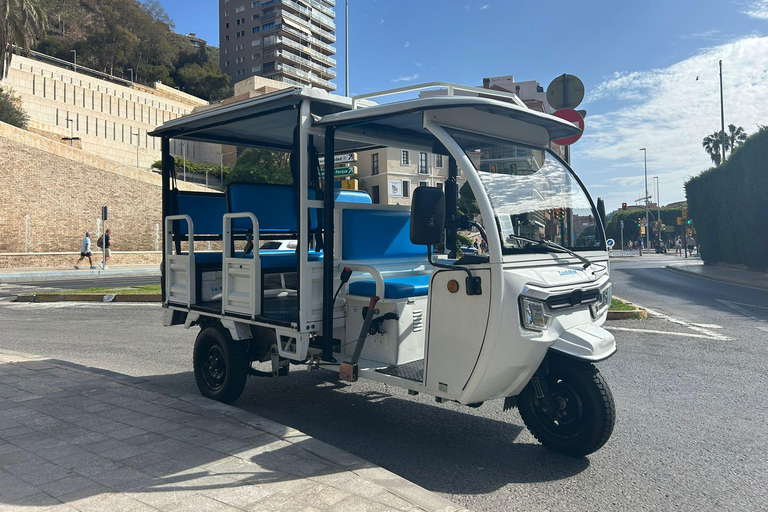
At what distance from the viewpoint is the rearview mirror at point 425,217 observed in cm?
382

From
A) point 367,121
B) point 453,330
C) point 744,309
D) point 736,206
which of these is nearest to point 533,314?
point 453,330

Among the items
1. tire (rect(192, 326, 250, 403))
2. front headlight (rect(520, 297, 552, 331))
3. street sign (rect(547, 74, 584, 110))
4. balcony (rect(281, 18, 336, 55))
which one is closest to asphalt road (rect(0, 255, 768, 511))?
tire (rect(192, 326, 250, 403))

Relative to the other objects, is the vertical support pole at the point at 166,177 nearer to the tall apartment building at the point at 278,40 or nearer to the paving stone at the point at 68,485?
the paving stone at the point at 68,485

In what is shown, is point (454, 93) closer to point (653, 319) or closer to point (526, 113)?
point (526, 113)

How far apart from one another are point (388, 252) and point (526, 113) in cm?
168

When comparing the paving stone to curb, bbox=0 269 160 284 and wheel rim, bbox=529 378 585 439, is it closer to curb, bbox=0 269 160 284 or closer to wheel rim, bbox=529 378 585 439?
wheel rim, bbox=529 378 585 439

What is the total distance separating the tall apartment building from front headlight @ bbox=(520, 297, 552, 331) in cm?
9843

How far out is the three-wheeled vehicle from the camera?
3.76 metres

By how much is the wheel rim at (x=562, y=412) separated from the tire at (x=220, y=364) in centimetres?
254

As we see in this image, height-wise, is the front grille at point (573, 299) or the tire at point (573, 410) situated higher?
the front grille at point (573, 299)

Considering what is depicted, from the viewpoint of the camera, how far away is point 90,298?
15.6 meters

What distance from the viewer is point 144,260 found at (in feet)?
129

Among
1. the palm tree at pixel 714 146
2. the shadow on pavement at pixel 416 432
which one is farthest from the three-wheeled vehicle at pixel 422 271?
the palm tree at pixel 714 146

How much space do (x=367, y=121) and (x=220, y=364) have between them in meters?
2.58
